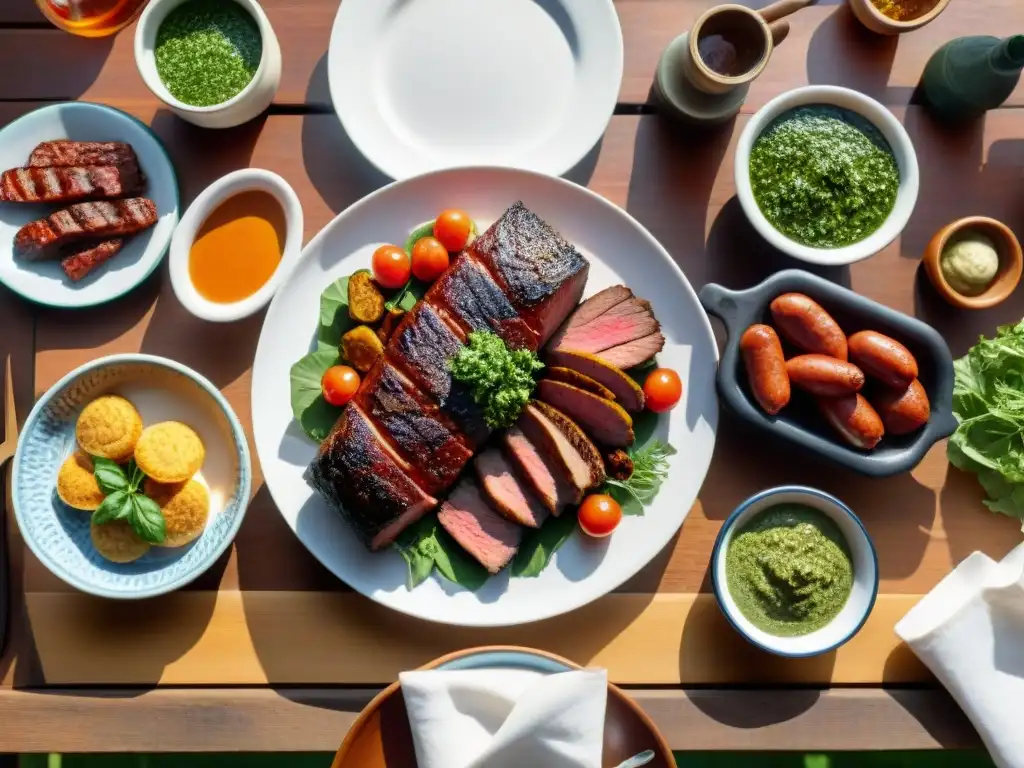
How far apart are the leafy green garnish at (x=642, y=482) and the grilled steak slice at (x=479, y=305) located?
1.87ft

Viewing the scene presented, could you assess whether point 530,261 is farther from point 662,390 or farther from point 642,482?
point 642,482

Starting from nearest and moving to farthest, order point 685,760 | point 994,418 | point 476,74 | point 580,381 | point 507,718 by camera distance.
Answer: point 507,718 → point 580,381 → point 994,418 → point 476,74 → point 685,760

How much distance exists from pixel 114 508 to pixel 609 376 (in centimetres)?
165

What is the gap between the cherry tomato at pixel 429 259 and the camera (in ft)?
9.07

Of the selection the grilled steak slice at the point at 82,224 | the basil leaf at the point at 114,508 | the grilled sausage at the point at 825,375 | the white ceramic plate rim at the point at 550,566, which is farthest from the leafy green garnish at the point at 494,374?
the grilled steak slice at the point at 82,224

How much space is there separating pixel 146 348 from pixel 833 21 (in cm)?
284

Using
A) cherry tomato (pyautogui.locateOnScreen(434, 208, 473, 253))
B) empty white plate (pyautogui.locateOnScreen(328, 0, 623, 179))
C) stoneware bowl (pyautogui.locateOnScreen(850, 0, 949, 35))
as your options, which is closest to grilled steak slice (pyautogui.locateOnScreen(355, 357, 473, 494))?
cherry tomato (pyautogui.locateOnScreen(434, 208, 473, 253))

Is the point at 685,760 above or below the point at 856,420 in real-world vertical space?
below

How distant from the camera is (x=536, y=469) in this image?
2699 millimetres

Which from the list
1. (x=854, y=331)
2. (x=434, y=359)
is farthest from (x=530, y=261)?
(x=854, y=331)

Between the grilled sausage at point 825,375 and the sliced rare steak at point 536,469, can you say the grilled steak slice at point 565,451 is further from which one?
the grilled sausage at point 825,375

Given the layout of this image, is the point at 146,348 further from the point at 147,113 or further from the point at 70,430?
the point at 147,113

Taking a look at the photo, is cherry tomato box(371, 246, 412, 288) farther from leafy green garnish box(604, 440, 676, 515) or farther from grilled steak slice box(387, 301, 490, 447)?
leafy green garnish box(604, 440, 676, 515)

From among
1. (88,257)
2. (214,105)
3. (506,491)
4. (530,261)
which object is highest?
(214,105)
